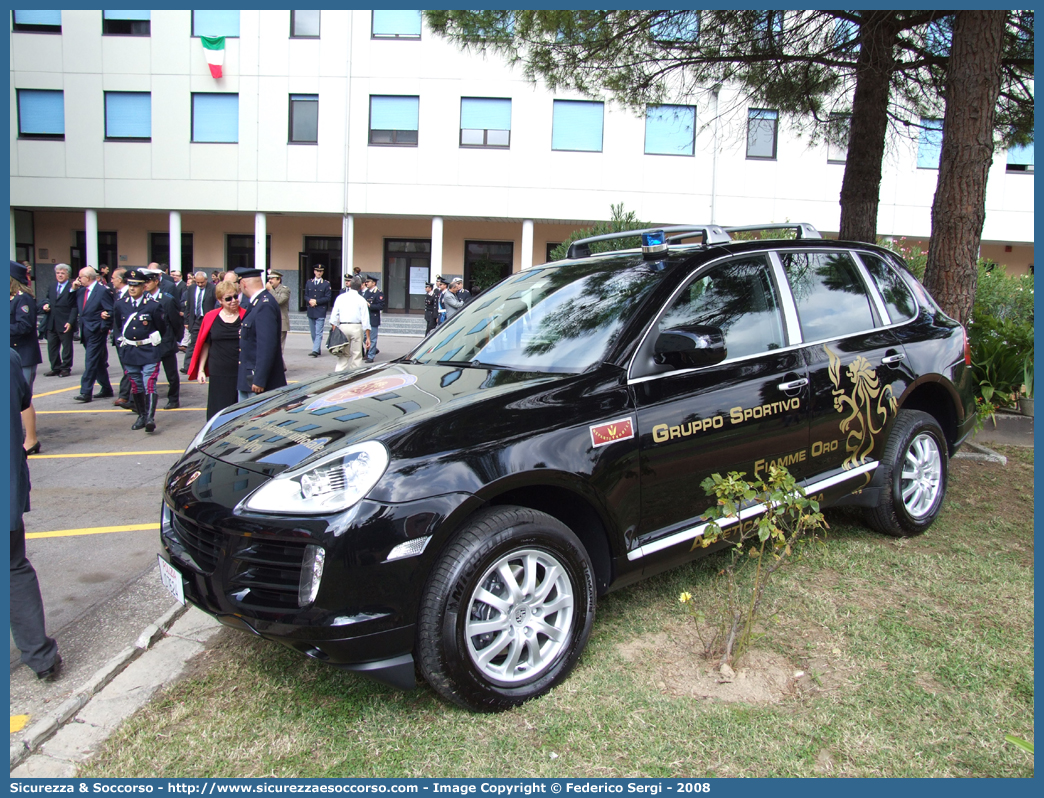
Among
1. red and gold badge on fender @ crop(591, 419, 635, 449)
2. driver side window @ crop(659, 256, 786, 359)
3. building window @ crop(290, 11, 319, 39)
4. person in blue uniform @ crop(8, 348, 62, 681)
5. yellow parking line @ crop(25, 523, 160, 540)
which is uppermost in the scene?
building window @ crop(290, 11, 319, 39)

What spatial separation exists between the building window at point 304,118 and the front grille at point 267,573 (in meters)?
24.0

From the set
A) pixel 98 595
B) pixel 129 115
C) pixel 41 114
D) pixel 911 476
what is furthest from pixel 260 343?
pixel 41 114

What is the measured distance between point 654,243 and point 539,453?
1.57 metres

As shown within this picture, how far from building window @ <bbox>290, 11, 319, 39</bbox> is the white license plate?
970 inches

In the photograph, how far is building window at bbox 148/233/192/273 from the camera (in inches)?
1115

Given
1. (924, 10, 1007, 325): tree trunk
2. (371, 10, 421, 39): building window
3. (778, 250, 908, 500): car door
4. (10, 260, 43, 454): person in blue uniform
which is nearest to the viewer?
(778, 250, 908, 500): car door

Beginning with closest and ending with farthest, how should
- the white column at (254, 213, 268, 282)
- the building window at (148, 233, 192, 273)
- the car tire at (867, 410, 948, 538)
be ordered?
→ 1. the car tire at (867, 410, 948, 538)
2. the white column at (254, 213, 268, 282)
3. the building window at (148, 233, 192, 273)

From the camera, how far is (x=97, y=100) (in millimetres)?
24719

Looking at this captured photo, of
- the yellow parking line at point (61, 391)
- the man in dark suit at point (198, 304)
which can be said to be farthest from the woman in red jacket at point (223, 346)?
the man in dark suit at point (198, 304)

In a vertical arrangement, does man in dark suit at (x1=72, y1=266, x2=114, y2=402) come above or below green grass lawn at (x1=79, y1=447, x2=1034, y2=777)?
above

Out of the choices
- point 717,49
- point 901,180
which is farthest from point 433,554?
point 901,180

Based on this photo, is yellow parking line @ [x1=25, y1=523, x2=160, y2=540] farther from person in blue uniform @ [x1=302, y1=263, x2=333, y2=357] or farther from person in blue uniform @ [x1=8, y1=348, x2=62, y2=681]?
person in blue uniform @ [x1=302, y1=263, x2=333, y2=357]

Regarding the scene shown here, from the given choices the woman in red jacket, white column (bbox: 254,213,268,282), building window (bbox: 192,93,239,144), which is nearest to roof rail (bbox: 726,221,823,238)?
the woman in red jacket

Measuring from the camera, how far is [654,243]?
3926 mm
